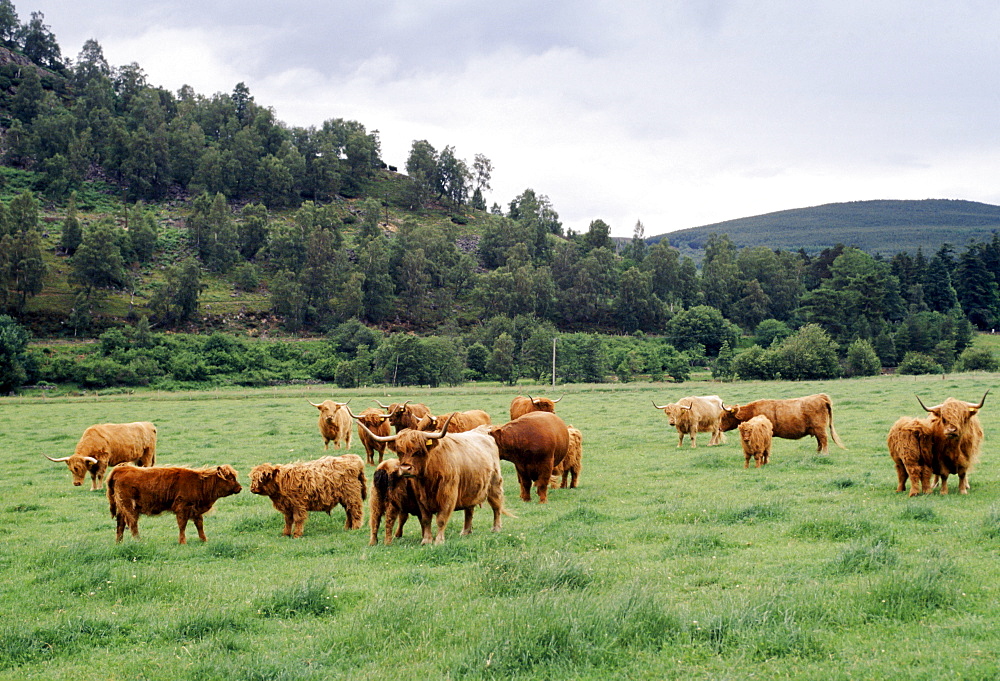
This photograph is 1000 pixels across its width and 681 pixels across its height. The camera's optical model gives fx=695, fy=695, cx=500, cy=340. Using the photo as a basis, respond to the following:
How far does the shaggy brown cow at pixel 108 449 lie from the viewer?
16.7 metres

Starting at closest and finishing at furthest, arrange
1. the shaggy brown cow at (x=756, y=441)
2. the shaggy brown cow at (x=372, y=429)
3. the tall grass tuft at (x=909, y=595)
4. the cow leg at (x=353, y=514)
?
the tall grass tuft at (x=909, y=595) → the cow leg at (x=353, y=514) → the shaggy brown cow at (x=756, y=441) → the shaggy brown cow at (x=372, y=429)

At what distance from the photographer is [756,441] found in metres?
17.0

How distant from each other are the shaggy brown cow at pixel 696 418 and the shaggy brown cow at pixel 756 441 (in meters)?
3.88

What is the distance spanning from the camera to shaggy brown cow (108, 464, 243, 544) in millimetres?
10797

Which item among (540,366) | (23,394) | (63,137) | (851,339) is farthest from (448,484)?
(63,137)

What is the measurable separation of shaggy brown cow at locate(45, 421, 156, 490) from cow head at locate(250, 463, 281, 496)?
24.0 feet

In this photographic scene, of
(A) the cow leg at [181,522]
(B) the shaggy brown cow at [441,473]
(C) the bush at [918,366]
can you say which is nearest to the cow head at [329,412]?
(A) the cow leg at [181,522]

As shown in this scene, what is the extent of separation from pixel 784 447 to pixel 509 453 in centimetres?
1075

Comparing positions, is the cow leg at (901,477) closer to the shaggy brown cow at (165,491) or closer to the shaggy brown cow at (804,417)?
the shaggy brown cow at (804,417)

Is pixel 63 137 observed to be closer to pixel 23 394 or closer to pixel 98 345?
pixel 98 345

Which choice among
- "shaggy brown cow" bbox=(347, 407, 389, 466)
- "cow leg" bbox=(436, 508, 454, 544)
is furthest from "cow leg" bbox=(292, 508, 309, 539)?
"shaggy brown cow" bbox=(347, 407, 389, 466)

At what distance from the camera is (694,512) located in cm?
1178

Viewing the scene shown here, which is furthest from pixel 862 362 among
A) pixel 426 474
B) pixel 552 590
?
pixel 552 590

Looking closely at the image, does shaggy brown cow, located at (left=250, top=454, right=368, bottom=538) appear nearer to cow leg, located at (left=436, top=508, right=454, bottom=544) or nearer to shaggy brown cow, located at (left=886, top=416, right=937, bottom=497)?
cow leg, located at (left=436, top=508, right=454, bottom=544)
